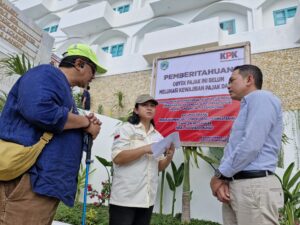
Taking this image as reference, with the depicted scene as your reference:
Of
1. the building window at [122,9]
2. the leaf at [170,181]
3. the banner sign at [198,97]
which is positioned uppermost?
the building window at [122,9]

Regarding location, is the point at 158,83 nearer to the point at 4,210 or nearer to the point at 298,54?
the point at 4,210

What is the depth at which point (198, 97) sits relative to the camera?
3098mm

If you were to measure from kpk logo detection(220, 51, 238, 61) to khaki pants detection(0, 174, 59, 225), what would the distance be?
251cm

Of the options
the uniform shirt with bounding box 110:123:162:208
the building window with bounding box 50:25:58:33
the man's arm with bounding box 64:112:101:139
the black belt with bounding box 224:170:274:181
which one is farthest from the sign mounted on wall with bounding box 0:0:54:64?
the building window with bounding box 50:25:58:33

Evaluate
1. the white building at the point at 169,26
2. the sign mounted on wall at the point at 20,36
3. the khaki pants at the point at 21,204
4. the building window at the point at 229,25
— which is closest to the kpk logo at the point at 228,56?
the khaki pants at the point at 21,204

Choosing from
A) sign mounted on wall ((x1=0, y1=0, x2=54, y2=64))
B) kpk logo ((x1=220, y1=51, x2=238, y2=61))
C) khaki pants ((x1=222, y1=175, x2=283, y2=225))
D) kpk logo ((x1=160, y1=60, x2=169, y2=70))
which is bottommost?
khaki pants ((x1=222, y1=175, x2=283, y2=225))

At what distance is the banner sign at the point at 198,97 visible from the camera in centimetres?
293

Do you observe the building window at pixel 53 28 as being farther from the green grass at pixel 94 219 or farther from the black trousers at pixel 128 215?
the black trousers at pixel 128 215

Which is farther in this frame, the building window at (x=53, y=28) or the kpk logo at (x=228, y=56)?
the building window at (x=53, y=28)

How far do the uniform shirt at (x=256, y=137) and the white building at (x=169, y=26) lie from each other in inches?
289

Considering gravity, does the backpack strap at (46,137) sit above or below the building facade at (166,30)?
below

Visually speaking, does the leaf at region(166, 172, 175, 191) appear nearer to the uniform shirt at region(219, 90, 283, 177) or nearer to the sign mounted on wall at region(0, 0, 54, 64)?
the uniform shirt at region(219, 90, 283, 177)

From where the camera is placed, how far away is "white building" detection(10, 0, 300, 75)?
836 cm

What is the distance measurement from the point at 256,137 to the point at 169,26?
11.5m
